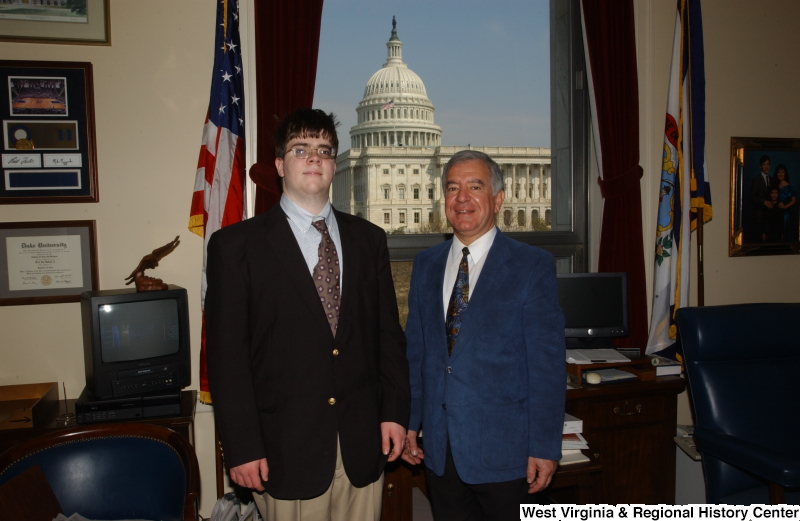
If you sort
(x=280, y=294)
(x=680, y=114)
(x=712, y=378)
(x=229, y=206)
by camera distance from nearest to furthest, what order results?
(x=280, y=294)
(x=712, y=378)
(x=229, y=206)
(x=680, y=114)

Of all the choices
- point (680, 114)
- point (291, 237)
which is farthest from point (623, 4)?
point (291, 237)

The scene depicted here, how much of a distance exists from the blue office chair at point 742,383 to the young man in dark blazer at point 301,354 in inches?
45.5

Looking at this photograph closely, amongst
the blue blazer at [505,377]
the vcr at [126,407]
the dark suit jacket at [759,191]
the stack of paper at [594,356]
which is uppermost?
the dark suit jacket at [759,191]

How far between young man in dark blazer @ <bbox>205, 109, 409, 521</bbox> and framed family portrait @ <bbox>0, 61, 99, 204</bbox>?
134cm

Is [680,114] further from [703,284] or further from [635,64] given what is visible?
[703,284]

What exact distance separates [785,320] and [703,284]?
854mm

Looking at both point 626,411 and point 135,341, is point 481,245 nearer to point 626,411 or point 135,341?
point 626,411

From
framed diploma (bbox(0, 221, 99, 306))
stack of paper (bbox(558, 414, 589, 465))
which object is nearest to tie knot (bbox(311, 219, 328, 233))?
stack of paper (bbox(558, 414, 589, 465))

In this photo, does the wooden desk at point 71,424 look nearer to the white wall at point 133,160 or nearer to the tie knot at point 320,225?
the white wall at point 133,160

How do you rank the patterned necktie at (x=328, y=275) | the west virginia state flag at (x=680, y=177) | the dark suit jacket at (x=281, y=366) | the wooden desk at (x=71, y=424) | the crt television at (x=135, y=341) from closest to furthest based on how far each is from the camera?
1. the dark suit jacket at (x=281, y=366)
2. the patterned necktie at (x=328, y=275)
3. the wooden desk at (x=71, y=424)
4. the crt television at (x=135, y=341)
5. the west virginia state flag at (x=680, y=177)

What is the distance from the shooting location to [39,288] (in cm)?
242

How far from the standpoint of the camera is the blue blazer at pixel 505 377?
154 cm

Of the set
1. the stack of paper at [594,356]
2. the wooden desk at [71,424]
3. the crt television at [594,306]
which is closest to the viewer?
the wooden desk at [71,424]

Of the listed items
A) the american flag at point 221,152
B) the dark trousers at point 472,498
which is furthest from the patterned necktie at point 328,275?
the american flag at point 221,152
